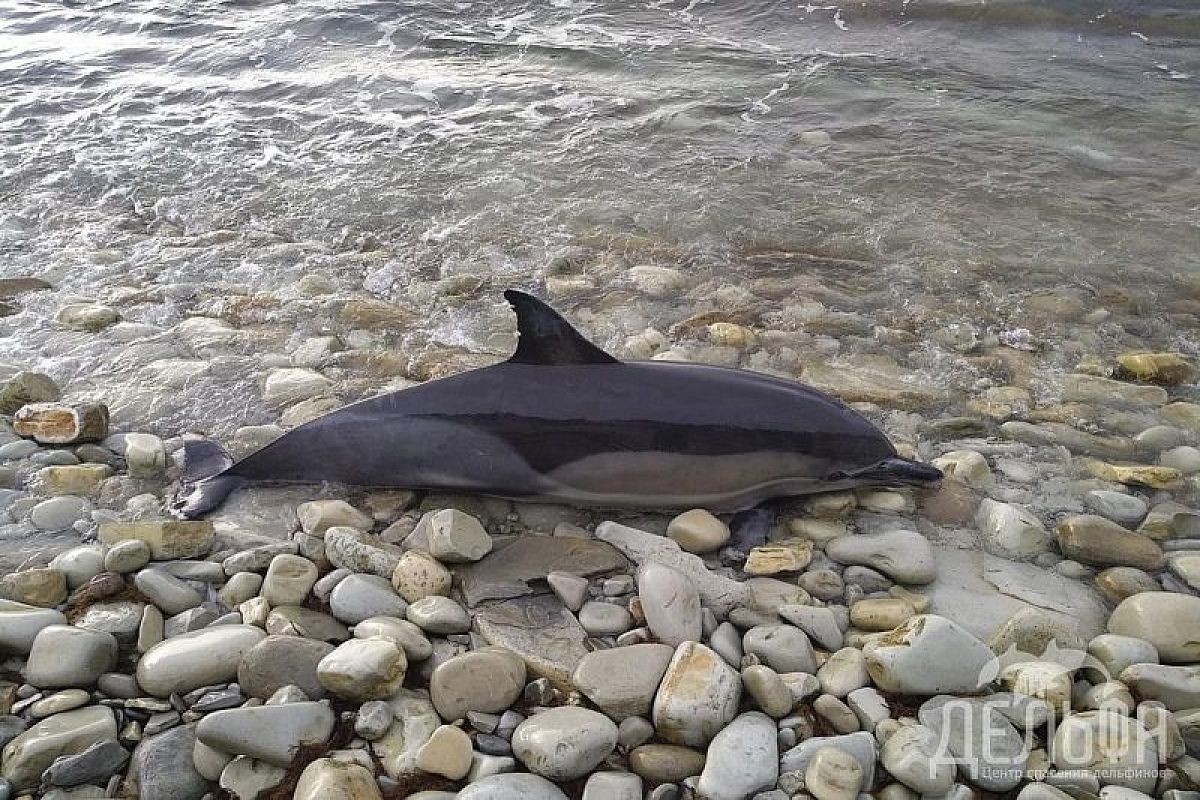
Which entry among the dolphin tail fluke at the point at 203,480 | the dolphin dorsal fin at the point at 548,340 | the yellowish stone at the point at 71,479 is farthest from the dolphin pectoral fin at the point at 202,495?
the dolphin dorsal fin at the point at 548,340

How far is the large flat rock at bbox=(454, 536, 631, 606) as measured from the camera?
12.0 feet

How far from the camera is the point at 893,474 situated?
4301 mm

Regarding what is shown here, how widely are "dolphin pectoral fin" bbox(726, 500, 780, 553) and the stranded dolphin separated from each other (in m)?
0.05

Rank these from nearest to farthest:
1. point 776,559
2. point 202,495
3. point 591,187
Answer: point 776,559, point 202,495, point 591,187

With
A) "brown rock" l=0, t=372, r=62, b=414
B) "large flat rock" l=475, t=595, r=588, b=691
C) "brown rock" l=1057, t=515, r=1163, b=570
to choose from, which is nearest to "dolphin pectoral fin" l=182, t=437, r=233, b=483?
"brown rock" l=0, t=372, r=62, b=414

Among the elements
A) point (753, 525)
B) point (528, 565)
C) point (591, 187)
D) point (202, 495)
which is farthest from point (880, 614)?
point (591, 187)

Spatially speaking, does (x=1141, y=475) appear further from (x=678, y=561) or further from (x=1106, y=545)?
(x=678, y=561)

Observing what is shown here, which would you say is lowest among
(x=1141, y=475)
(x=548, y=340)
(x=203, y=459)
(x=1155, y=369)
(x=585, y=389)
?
(x=1141, y=475)

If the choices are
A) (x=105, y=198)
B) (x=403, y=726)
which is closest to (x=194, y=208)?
(x=105, y=198)

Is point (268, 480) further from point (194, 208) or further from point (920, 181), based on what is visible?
point (920, 181)

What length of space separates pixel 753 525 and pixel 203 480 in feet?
8.98

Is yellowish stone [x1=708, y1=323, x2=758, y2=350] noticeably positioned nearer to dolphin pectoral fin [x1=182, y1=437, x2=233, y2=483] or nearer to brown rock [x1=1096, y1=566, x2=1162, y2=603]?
brown rock [x1=1096, y1=566, x2=1162, y2=603]

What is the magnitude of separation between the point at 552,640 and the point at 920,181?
260 inches

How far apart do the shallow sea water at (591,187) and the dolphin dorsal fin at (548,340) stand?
1.44 m
